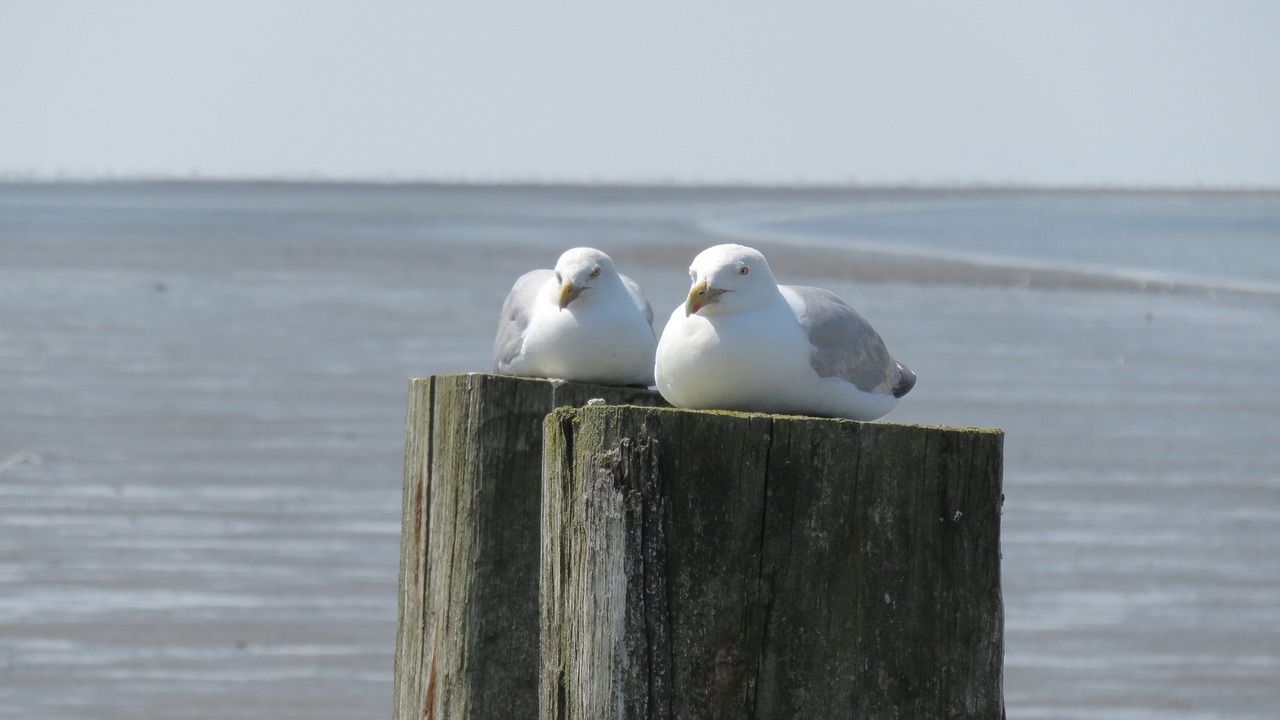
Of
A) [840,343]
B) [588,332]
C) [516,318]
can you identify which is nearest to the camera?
[840,343]

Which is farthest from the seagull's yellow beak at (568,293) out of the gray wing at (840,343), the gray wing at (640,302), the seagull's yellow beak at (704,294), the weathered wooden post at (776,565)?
the weathered wooden post at (776,565)

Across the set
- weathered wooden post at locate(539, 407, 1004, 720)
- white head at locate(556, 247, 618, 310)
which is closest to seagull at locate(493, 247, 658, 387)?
white head at locate(556, 247, 618, 310)

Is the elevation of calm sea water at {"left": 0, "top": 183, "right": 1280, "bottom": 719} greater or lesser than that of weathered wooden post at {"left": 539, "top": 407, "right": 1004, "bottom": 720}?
greater

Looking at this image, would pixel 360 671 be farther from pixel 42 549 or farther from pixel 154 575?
pixel 42 549

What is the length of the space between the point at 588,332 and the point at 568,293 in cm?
13

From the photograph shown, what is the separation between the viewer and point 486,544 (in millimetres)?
3793

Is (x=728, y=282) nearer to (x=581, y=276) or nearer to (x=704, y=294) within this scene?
(x=704, y=294)

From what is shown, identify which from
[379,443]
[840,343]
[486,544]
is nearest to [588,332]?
[486,544]

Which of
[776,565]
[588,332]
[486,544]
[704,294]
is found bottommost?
[776,565]

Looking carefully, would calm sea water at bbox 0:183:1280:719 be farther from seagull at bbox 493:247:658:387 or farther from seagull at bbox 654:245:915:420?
seagull at bbox 654:245:915:420

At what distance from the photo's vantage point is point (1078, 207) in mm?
37000

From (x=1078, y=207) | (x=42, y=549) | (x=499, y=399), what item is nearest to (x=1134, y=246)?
(x=1078, y=207)

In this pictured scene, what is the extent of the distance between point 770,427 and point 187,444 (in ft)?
27.1

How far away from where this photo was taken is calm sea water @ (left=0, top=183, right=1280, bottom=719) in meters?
6.66
